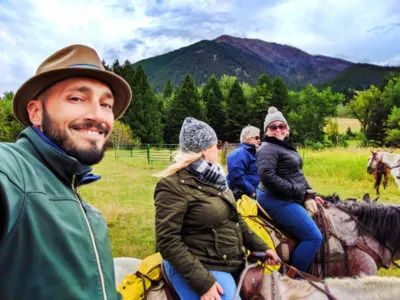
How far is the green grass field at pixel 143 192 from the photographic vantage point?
623cm

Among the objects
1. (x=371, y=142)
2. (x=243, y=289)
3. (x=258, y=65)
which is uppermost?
(x=258, y=65)

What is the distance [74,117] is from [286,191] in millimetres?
2651

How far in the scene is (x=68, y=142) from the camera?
3.42 feet

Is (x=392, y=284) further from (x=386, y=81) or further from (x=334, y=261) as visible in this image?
(x=386, y=81)

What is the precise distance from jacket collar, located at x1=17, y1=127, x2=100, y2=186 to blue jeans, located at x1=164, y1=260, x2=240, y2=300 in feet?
4.13

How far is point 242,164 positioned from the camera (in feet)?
15.3

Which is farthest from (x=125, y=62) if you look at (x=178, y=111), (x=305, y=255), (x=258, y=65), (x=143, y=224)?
(x=258, y=65)

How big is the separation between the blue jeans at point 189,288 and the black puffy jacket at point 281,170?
4.78ft

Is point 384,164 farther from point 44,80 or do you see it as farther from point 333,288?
point 44,80

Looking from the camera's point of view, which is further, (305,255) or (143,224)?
(143,224)

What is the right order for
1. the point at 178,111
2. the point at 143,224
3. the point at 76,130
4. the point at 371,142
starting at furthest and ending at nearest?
the point at 178,111 → the point at 371,142 → the point at 143,224 → the point at 76,130

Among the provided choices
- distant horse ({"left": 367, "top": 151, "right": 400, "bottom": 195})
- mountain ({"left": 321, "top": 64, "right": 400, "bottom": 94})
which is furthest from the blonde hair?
mountain ({"left": 321, "top": 64, "right": 400, "bottom": 94})

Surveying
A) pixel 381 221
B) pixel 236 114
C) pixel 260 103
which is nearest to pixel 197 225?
pixel 381 221

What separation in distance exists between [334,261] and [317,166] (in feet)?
43.5
